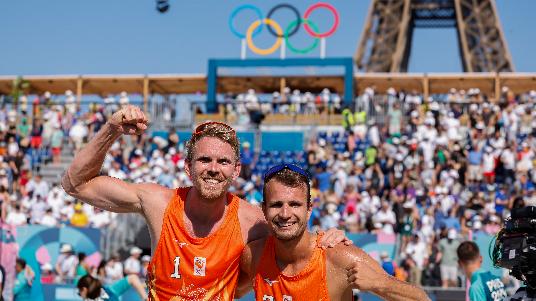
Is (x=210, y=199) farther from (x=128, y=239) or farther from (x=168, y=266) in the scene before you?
(x=128, y=239)

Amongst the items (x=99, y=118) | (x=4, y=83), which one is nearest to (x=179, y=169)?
(x=99, y=118)

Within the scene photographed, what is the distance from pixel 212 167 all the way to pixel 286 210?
58 centimetres

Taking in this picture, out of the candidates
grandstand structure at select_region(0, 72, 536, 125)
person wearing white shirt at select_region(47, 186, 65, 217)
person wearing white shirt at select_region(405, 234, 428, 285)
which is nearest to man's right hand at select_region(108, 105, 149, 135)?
person wearing white shirt at select_region(405, 234, 428, 285)

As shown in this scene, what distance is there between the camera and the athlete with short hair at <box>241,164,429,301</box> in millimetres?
4266

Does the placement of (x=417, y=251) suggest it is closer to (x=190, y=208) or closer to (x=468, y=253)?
(x=468, y=253)

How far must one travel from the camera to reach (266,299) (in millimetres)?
4414

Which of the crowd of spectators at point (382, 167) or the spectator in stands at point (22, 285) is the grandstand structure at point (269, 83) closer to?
the crowd of spectators at point (382, 167)

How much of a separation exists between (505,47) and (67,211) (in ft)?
102

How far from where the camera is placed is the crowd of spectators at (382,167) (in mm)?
15102

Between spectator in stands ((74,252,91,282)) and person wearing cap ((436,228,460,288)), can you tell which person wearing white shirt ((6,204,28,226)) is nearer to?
spectator in stands ((74,252,91,282))

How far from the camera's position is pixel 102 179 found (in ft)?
15.9

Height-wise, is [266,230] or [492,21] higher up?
[492,21]

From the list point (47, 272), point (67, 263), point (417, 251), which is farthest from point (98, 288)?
point (417, 251)

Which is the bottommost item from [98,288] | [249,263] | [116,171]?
[98,288]
